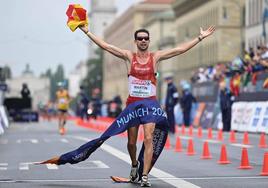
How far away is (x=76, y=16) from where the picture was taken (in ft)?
43.5

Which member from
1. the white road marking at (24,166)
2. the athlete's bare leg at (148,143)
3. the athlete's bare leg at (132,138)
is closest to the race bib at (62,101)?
the white road marking at (24,166)

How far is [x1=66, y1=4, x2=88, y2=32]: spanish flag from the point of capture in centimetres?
1320

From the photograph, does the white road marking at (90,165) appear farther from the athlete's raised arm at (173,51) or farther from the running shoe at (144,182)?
the running shoe at (144,182)

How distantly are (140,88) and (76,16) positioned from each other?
131 centimetres

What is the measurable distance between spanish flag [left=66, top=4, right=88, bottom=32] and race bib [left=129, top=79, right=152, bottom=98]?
1047 millimetres

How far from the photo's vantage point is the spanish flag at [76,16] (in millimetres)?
13195

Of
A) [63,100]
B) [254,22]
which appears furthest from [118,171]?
[254,22]

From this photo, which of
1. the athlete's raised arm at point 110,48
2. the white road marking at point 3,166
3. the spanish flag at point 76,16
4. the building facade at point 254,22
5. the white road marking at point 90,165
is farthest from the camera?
the building facade at point 254,22

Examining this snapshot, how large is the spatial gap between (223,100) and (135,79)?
24891 mm

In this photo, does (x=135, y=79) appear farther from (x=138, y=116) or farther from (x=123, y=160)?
(x=123, y=160)

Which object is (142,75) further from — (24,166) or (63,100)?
(63,100)

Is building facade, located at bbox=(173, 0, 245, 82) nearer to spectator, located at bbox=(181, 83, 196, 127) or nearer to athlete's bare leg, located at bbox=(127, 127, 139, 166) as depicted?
spectator, located at bbox=(181, 83, 196, 127)

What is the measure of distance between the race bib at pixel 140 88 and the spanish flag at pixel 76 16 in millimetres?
1047

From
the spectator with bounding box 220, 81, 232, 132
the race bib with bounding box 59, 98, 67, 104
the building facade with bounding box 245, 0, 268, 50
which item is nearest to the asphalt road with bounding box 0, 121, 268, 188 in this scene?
the race bib with bounding box 59, 98, 67, 104
